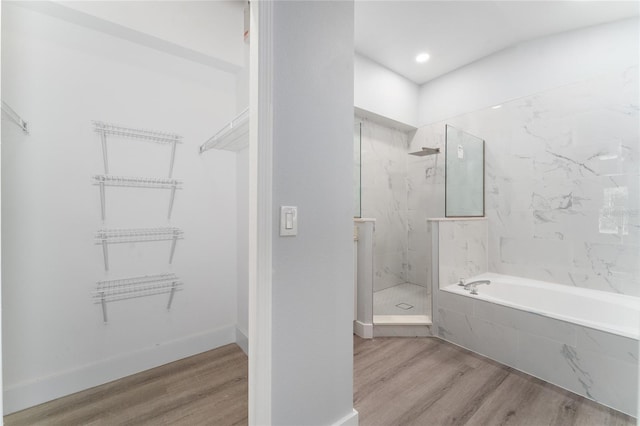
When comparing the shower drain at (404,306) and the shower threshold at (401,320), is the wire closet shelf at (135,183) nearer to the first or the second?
the shower threshold at (401,320)

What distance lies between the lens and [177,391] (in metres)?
1.76

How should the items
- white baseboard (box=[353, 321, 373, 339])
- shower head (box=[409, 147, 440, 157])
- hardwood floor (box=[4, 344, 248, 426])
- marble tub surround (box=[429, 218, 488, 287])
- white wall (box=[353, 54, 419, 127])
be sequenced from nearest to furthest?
1. hardwood floor (box=[4, 344, 248, 426])
2. white baseboard (box=[353, 321, 373, 339])
3. marble tub surround (box=[429, 218, 488, 287])
4. white wall (box=[353, 54, 419, 127])
5. shower head (box=[409, 147, 440, 157])

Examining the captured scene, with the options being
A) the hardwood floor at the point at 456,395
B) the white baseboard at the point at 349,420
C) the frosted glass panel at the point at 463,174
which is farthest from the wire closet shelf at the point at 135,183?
the frosted glass panel at the point at 463,174

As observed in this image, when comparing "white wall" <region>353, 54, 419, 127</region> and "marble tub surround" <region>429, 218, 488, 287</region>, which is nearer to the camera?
"marble tub surround" <region>429, 218, 488, 287</region>

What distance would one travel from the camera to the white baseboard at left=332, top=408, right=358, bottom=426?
136cm

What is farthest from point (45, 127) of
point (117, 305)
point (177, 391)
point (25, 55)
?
point (177, 391)

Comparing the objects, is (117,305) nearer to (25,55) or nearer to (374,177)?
(25,55)

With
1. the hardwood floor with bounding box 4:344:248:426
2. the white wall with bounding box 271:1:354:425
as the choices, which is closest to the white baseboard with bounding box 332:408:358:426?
the white wall with bounding box 271:1:354:425

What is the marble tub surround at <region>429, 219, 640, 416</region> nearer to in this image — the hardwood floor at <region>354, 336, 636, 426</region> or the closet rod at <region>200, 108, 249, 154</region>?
the hardwood floor at <region>354, 336, 636, 426</region>

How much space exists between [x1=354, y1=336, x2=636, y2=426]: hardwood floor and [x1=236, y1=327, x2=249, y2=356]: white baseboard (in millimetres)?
886

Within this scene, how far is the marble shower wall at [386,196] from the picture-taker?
3.42 m

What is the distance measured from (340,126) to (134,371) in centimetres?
218

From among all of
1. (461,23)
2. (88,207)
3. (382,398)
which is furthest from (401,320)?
(461,23)

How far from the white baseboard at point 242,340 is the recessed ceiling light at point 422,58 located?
3323 mm
